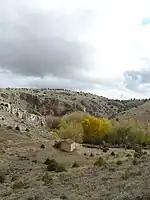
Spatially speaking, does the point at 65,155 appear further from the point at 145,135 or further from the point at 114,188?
the point at 145,135

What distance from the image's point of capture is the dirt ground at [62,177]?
19.7 m

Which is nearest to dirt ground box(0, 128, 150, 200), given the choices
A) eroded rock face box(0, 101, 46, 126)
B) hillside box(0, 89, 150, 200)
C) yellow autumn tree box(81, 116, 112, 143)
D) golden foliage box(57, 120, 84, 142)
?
hillside box(0, 89, 150, 200)

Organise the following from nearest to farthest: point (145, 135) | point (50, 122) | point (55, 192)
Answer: point (55, 192), point (145, 135), point (50, 122)

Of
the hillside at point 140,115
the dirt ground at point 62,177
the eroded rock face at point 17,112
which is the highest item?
the hillside at point 140,115

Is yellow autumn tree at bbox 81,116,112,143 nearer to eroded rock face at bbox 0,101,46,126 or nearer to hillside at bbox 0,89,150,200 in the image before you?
eroded rock face at bbox 0,101,46,126

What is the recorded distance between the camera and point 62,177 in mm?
30250

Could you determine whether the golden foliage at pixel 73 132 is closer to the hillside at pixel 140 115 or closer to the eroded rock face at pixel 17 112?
the eroded rock face at pixel 17 112

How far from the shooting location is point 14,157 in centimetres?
5156

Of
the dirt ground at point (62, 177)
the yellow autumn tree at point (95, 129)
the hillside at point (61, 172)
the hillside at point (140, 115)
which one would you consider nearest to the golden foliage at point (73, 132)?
the yellow autumn tree at point (95, 129)

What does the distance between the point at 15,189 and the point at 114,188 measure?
951cm

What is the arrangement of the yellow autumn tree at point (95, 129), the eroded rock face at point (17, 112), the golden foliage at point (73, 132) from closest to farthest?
the eroded rock face at point (17, 112)
the golden foliage at point (73, 132)
the yellow autumn tree at point (95, 129)

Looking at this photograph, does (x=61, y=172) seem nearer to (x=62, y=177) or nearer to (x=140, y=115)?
(x=62, y=177)

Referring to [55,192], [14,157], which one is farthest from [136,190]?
[14,157]

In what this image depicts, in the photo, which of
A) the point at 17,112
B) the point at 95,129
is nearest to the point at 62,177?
the point at 17,112
